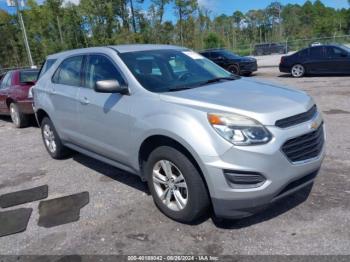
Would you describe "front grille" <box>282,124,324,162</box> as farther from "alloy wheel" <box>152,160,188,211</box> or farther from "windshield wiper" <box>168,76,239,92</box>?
"windshield wiper" <box>168,76,239,92</box>

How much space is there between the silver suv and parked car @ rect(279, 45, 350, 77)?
12105mm

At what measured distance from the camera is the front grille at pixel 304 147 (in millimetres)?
3160

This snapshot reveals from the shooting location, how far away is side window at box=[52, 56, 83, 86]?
505 centimetres

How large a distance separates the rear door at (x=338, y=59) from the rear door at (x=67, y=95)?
1287 centimetres

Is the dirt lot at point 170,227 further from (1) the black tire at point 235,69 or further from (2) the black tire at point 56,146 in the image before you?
(1) the black tire at point 235,69

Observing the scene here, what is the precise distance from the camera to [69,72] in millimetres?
5312

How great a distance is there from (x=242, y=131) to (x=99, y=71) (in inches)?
90.2

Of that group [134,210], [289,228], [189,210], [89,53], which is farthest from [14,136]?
[289,228]

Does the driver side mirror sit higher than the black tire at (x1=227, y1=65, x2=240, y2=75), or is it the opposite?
the driver side mirror

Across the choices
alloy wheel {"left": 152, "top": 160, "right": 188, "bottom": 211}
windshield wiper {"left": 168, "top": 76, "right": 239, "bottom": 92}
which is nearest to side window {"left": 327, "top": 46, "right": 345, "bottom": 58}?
windshield wiper {"left": 168, "top": 76, "right": 239, "bottom": 92}

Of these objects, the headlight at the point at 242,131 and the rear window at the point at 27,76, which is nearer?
the headlight at the point at 242,131

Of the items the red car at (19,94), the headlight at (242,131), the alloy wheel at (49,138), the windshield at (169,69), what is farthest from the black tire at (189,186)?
the red car at (19,94)

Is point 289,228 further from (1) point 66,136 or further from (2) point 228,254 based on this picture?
(1) point 66,136

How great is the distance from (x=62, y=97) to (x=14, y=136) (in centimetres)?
432
